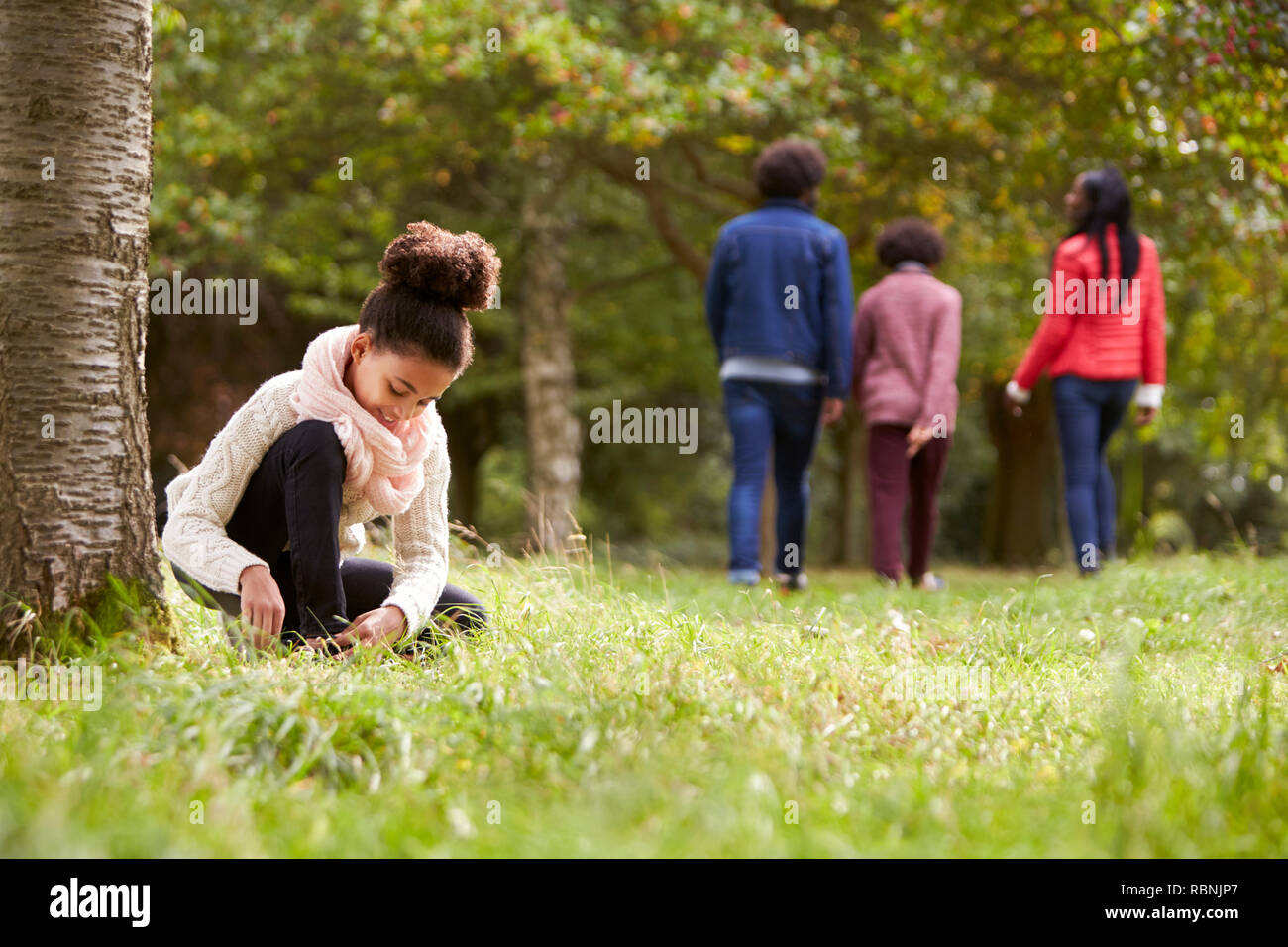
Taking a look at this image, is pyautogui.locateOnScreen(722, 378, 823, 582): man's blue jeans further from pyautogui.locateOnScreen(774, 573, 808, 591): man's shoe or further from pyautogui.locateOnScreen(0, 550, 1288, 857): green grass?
pyautogui.locateOnScreen(0, 550, 1288, 857): green grass

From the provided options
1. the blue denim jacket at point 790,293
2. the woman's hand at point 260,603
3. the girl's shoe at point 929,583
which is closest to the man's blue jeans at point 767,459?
the blue denim jacket at point 790,293

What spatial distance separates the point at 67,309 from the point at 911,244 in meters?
4.82

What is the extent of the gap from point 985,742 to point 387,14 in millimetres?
7820

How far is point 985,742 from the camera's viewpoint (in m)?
2.78

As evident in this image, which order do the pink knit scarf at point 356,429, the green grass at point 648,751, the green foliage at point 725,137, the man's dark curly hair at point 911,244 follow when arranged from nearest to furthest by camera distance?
1. the green grass at point 648,751
2. the pink knit scarf at point 356,429
3. the man's dark curly hair at point 911,244
4. the green foliage at point 725,137

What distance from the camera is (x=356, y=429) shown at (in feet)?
10.8

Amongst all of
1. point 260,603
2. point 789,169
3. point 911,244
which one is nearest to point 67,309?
point 260,603

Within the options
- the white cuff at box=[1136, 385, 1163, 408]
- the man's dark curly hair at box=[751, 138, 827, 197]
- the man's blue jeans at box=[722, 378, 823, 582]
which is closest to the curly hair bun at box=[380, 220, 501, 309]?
the man's blue jeans at box=[722, 378, 823, 582]

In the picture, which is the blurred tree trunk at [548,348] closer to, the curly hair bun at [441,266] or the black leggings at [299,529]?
the black leggings at [299,529]

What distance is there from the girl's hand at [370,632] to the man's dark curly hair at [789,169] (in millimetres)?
3781

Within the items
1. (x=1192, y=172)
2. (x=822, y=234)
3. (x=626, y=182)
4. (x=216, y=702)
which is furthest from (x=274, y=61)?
(x=216, y=702)

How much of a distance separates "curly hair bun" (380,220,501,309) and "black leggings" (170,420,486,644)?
48 cm

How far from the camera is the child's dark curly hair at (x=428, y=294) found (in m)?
3.20
